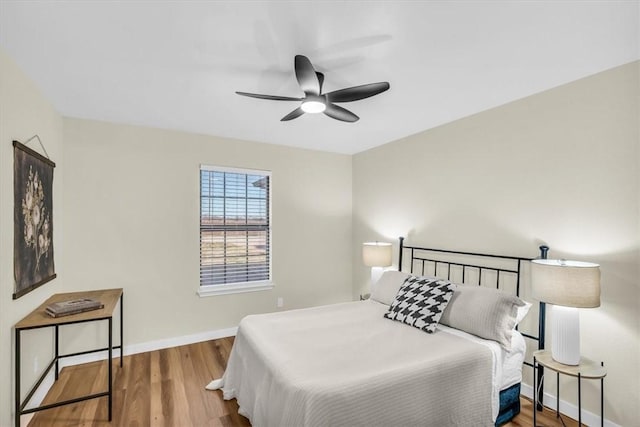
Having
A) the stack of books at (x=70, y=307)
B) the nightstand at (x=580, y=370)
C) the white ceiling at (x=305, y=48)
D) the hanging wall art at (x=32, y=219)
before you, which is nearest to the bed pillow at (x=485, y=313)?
the nightstand at (x=580, y=370)

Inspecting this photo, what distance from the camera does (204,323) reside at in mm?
3770

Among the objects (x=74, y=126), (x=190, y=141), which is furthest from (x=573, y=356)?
(x=74, y=126)

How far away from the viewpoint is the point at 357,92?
7.09 feet

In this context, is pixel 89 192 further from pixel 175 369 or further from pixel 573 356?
pixel 573 356

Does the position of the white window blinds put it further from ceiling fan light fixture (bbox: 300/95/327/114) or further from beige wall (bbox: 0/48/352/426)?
ceiling fan light fixture (bbox: 300/95/327/114)

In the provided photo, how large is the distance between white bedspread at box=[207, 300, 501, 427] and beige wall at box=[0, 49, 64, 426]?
1407 mm

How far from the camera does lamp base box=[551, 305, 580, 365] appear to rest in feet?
6.74

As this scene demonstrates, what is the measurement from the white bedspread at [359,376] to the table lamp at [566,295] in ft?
1.40

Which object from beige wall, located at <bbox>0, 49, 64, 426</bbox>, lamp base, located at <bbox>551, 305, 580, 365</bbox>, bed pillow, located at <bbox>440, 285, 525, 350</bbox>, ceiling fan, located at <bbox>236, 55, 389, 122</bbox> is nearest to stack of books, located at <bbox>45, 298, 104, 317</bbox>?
beige wall, located at <bbox>0, 49, 64, 426</bbox>

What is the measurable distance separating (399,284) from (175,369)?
232 centimetres

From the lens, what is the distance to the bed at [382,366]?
1.69m

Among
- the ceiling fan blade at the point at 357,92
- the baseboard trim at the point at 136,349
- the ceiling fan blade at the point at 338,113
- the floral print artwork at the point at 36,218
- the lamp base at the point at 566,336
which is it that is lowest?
the baseboard trim at the point at 136,349

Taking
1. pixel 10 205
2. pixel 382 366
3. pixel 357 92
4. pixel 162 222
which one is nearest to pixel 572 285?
pixel 382 366

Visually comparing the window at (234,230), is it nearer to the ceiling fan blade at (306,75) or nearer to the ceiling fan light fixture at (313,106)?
the ceiling fan light fixture at (313,106)
